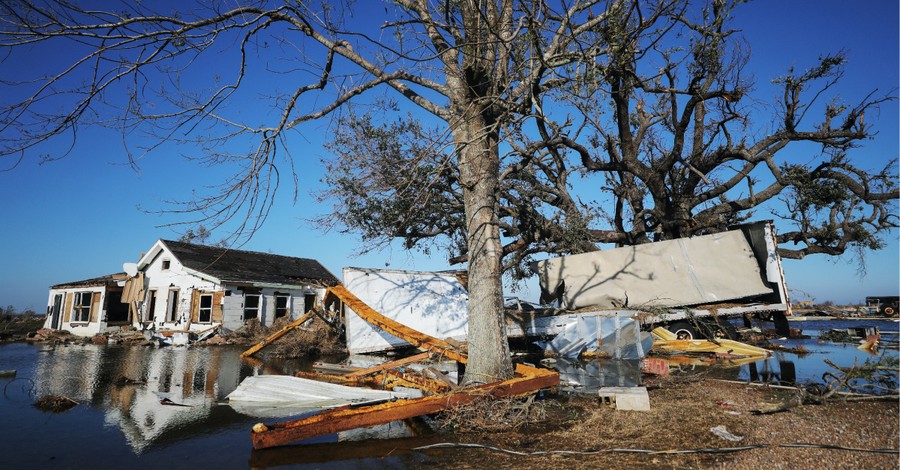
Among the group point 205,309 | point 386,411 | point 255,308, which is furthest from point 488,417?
point 205,309


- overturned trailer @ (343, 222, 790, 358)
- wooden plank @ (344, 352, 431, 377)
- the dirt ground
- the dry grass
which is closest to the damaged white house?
overturned trailer @ (343, 222, 790, 358)

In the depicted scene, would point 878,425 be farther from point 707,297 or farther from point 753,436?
point 707,297

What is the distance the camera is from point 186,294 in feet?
68.2

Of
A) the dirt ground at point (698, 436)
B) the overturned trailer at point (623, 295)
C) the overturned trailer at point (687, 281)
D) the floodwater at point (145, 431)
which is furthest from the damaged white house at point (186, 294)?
the dirt ground at point (698, 436)

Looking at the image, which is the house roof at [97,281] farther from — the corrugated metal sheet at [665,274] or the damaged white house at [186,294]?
the corrugated metal sheet at [665,274]

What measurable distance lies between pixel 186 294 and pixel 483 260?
762 inches

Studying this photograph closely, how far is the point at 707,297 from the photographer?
12031mm

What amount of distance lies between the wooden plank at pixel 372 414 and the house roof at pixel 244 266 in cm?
1504

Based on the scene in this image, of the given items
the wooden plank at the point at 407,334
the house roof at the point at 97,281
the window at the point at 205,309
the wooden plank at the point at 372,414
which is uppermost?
the house roof at the point at 97,281

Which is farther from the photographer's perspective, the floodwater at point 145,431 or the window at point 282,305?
the window at point 282,305

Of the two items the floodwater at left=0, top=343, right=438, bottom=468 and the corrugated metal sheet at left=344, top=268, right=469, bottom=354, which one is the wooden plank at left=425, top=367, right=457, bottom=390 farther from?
the corrugated metal sheet at left=344, top=268, right=469, bottom=354

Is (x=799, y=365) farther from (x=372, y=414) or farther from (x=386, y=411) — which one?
(x=372, y=414)

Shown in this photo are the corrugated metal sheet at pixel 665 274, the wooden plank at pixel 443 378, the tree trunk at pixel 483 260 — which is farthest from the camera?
the corrugated metal sheet at pixel 665 274

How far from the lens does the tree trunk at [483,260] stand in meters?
6.34
